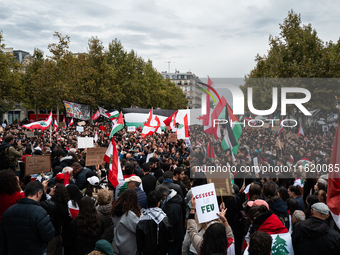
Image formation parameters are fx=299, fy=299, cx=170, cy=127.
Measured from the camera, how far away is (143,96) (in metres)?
51.3

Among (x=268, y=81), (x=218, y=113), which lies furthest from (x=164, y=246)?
(x=268, y=81)

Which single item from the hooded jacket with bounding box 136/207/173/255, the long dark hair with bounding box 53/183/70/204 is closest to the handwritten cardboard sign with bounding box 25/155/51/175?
the long dark hair with bounding box 53/183/70/204

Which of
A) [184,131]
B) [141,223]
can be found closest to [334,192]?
[141,223]

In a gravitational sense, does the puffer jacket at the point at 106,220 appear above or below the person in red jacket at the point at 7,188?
below

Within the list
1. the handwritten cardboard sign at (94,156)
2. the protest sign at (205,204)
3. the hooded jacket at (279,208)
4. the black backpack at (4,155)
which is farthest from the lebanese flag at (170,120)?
the protest sign at (205,204)

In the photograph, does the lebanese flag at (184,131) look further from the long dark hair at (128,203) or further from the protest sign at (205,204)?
the protest sign at (205,204)

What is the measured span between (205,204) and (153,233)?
874mm

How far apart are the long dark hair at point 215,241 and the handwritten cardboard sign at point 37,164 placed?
5012 mm

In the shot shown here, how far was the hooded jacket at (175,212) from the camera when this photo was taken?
475cm

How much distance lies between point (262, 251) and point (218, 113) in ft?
31.8

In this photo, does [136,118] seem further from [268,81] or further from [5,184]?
[5,184]

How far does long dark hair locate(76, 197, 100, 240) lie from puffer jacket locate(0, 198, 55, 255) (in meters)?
0.38

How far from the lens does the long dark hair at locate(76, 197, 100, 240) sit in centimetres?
404

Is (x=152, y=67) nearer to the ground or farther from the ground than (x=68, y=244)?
farther from the ground
